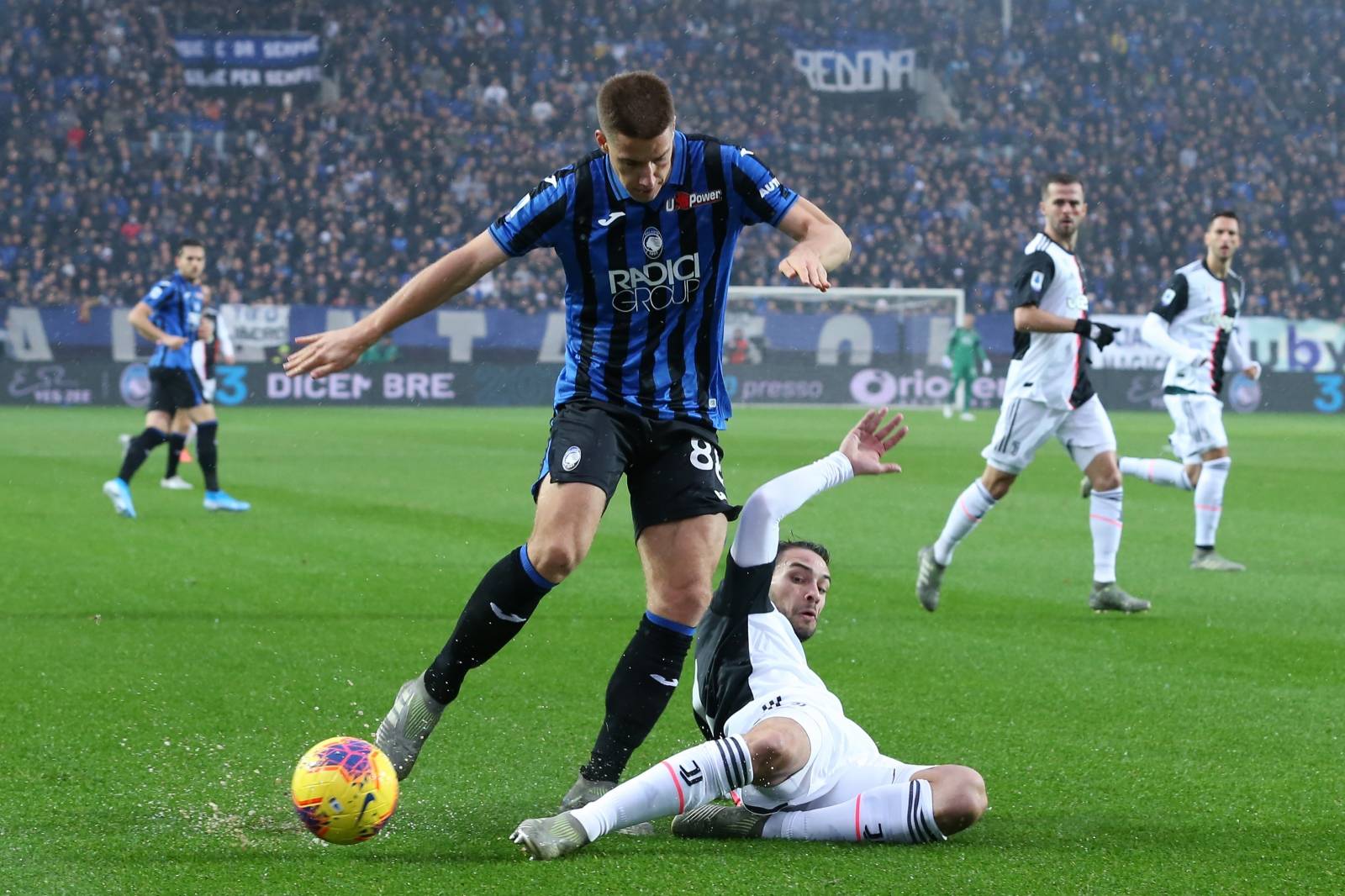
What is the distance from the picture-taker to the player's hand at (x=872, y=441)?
4734 mm

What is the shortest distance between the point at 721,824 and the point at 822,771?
29 centimetres

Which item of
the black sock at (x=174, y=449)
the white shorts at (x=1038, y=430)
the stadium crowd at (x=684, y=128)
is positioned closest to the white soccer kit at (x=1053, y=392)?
the white shorts at (x=1038, y=430)

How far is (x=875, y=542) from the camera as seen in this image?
11.8 m

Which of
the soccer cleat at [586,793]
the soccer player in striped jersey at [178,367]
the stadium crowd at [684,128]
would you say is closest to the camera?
the soccer cleat at [586,793]

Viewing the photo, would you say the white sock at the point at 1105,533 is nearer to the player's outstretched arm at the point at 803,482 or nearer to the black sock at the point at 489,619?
the player's outstretched arm at the point at 803,482

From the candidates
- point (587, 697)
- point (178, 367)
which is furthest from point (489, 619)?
point (178, 367)

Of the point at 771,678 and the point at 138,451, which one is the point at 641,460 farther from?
the point at 138,451

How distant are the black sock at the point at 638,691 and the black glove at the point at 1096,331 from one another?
466 centimetres

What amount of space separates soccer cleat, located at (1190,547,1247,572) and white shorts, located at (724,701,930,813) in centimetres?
669

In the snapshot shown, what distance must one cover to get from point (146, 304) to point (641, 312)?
9781mm

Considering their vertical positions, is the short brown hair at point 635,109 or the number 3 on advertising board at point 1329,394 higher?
the short brown hair at point 635,109

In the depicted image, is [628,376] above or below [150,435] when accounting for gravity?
above

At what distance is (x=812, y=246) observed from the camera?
14.4 feet

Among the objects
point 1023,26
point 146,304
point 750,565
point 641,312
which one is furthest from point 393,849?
point 1023,26
